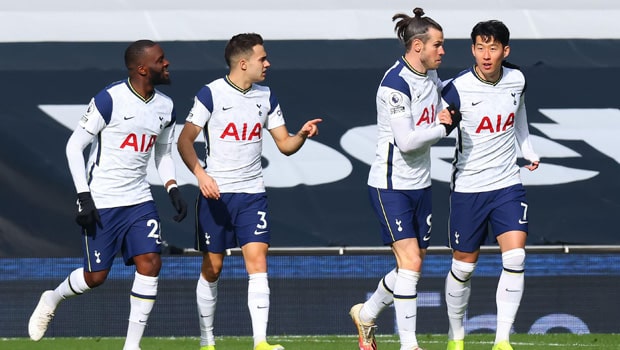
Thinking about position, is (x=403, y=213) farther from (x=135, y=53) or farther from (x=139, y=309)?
(x=135, y=53)

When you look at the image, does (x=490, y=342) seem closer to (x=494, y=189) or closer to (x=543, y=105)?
(x=494, y=189)

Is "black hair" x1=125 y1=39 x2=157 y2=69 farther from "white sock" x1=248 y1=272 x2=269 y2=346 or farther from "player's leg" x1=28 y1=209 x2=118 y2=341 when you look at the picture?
"white sock" x1=248 y1=272 x2=269 y2=346

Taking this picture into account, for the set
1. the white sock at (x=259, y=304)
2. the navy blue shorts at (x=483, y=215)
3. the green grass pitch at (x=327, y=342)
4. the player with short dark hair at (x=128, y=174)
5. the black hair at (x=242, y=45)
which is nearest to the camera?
the player with short dark hair at (x=128, y=174)

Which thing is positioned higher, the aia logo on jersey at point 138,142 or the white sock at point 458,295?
the aia logo on jersey at point 138,142

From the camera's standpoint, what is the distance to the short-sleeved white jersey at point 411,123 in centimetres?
875

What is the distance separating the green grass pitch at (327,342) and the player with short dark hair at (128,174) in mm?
1917

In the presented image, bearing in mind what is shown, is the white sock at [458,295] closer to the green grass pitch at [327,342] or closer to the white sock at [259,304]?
the green grass pitch at [327,342]

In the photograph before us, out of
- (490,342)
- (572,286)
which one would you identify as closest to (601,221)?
(572,286)

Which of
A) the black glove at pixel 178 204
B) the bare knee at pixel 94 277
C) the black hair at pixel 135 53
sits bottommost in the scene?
the bare knee at pixel 94 277

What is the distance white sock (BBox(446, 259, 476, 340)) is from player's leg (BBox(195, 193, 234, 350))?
1.51m

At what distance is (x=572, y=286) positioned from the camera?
11992 mm

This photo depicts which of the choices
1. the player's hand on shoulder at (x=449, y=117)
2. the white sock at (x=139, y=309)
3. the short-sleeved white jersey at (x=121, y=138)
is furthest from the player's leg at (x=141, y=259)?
the player's hand on shoulder at (x=449, y=117)

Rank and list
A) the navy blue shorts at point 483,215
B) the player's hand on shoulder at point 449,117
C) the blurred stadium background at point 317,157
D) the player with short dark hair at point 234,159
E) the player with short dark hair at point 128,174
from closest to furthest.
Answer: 1. the player's hand on shoulder at point 449,117
2. the player with short dark hair at point 128,174
3. the navy blue shorts at point 483,215
4. the player with short dark hair at point 234,159
5. the blurred stadium background at point 317,157

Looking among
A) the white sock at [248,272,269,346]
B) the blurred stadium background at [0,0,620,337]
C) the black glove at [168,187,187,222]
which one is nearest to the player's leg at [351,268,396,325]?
the white sock at [248,272,269,346]
